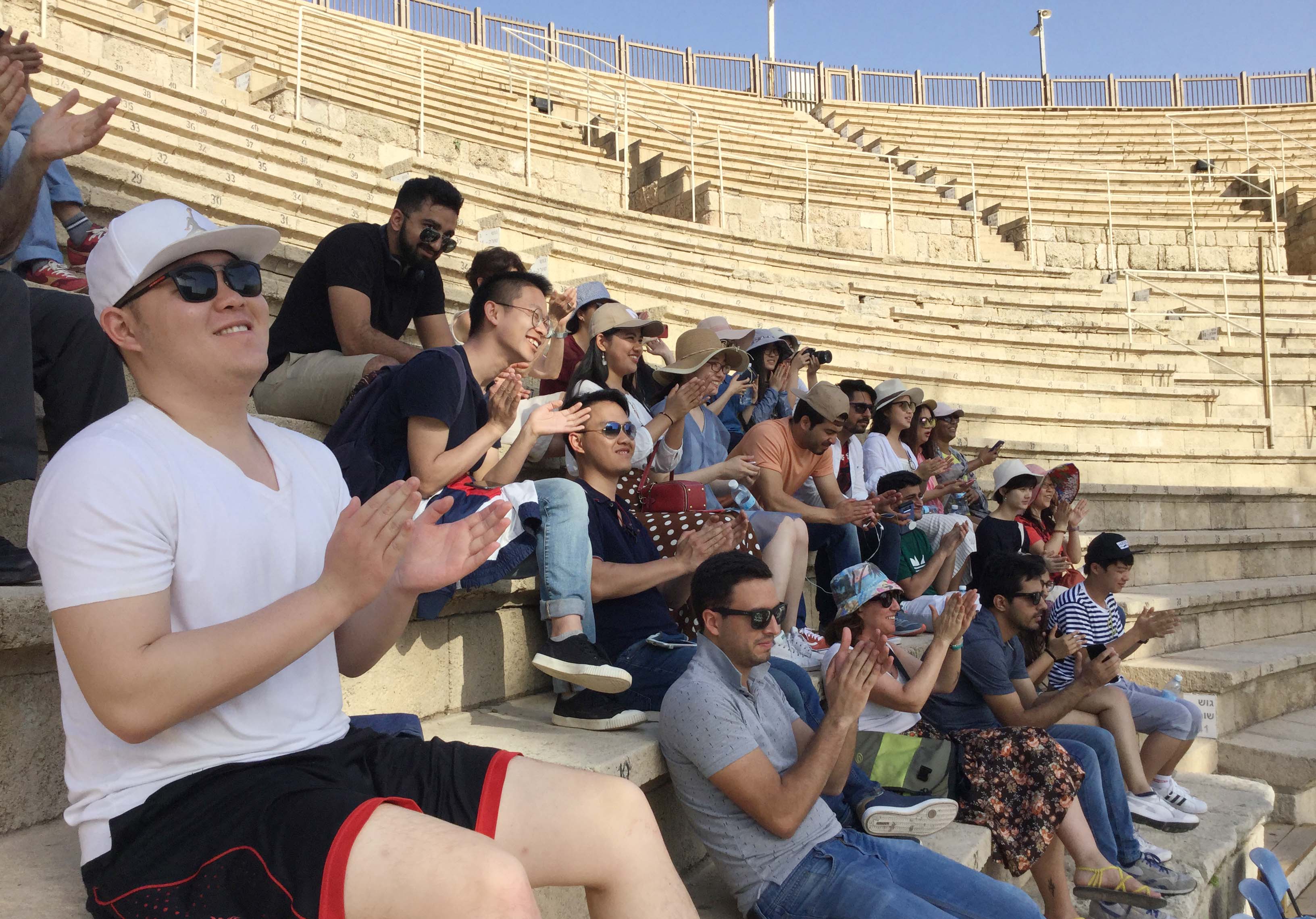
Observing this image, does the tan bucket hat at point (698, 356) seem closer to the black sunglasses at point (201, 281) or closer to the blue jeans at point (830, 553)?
the blue jeans at point (830, 553)

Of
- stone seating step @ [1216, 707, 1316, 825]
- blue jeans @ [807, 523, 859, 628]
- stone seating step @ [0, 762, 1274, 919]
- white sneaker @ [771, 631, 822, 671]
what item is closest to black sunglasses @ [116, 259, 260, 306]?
stone seating step @ [0, 762, 1274, 919]

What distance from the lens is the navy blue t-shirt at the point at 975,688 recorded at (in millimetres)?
3975

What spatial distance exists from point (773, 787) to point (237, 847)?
4.81 feet

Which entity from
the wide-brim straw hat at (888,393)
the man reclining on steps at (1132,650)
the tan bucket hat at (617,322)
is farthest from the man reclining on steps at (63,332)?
the wide-brim straw hat at (888,393)

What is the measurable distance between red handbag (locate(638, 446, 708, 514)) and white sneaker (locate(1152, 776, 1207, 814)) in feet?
8.50

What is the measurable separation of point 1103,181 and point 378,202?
12401 millimetres

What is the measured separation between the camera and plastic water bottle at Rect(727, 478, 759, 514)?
432 centimetres

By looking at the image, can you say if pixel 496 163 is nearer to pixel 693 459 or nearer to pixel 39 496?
pixel 693 459

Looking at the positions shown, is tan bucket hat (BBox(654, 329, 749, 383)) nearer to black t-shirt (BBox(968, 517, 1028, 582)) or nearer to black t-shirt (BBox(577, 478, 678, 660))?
black t-shirt (BBox(577, 478, 678, 660))

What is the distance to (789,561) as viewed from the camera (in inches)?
159

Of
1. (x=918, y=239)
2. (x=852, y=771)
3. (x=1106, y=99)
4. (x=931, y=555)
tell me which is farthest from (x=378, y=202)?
→ (x=1106, y=99)

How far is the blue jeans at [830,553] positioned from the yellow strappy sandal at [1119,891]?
4.75 feet

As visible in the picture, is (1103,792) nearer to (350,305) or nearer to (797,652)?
(797,652)

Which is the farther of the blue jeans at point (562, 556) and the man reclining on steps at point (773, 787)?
the blue jeans at point (562, 556)
